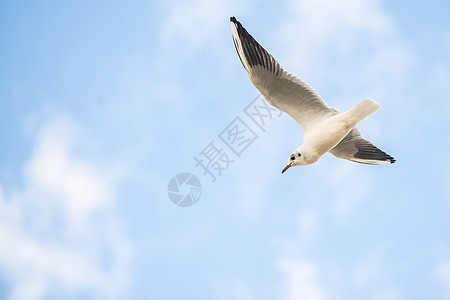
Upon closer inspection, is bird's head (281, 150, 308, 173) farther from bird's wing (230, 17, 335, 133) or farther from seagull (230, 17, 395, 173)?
bird's wing (230, 17, 335, 133)

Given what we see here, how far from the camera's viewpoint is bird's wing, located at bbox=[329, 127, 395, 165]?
32.6 feet

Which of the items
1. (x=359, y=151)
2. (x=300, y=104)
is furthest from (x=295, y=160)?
(x=359, y=151)

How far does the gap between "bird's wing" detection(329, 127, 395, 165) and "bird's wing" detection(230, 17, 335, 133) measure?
0.97 metres

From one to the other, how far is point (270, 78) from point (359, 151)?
2.35 metres

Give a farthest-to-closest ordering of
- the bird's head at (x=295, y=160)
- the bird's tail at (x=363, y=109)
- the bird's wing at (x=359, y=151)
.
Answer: the bird's wing at (x=359, y=151), the bird's head at (x=295, y=160), the bird's tail at (x=363, y=109)

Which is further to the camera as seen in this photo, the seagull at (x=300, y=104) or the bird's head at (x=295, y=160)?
the bird's head at (x=295, y=160)

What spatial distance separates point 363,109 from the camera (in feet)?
28.9

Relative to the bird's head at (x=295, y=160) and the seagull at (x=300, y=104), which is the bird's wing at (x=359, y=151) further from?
the bird's head at (x=295, y=160)

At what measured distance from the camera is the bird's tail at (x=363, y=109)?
8773mm

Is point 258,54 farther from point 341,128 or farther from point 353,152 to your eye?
point 353,152

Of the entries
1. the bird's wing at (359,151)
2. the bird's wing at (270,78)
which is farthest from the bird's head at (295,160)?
the bird's wing at (359,151)

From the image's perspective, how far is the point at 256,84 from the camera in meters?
8.90

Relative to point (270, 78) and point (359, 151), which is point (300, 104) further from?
point (359, 151)

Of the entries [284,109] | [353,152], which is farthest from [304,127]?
[353,152]
